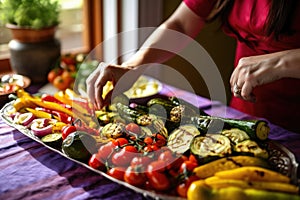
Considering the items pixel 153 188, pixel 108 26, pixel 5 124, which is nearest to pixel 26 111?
pixel 5 124

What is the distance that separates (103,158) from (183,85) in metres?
1.16

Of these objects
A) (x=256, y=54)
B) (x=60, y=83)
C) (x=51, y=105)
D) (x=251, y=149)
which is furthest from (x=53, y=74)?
(x=251, y=149)

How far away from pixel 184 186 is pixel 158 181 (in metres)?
0.05

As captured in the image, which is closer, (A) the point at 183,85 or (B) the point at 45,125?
(B) the point at 45,125

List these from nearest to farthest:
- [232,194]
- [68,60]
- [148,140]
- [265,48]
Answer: [232,194]
[148,140]
[265,48]
[68,60]

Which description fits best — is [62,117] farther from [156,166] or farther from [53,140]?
[156,166]

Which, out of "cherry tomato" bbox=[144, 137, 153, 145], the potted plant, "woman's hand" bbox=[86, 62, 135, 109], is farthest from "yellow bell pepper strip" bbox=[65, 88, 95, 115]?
the potted plant

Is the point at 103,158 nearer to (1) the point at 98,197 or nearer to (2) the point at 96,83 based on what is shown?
(1) the point at 98,197

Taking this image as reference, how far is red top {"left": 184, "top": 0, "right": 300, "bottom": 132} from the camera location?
120 cm

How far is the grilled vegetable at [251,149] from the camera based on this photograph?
84 centimetres

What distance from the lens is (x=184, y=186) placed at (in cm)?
76

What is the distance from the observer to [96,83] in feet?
3.67

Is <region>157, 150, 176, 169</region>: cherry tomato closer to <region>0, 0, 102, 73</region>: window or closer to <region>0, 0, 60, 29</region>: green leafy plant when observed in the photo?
<region>0, 0, 60, 29</region>: green leafy plant

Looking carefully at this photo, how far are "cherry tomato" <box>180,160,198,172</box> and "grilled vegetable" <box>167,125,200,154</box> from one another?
6 centimetres
